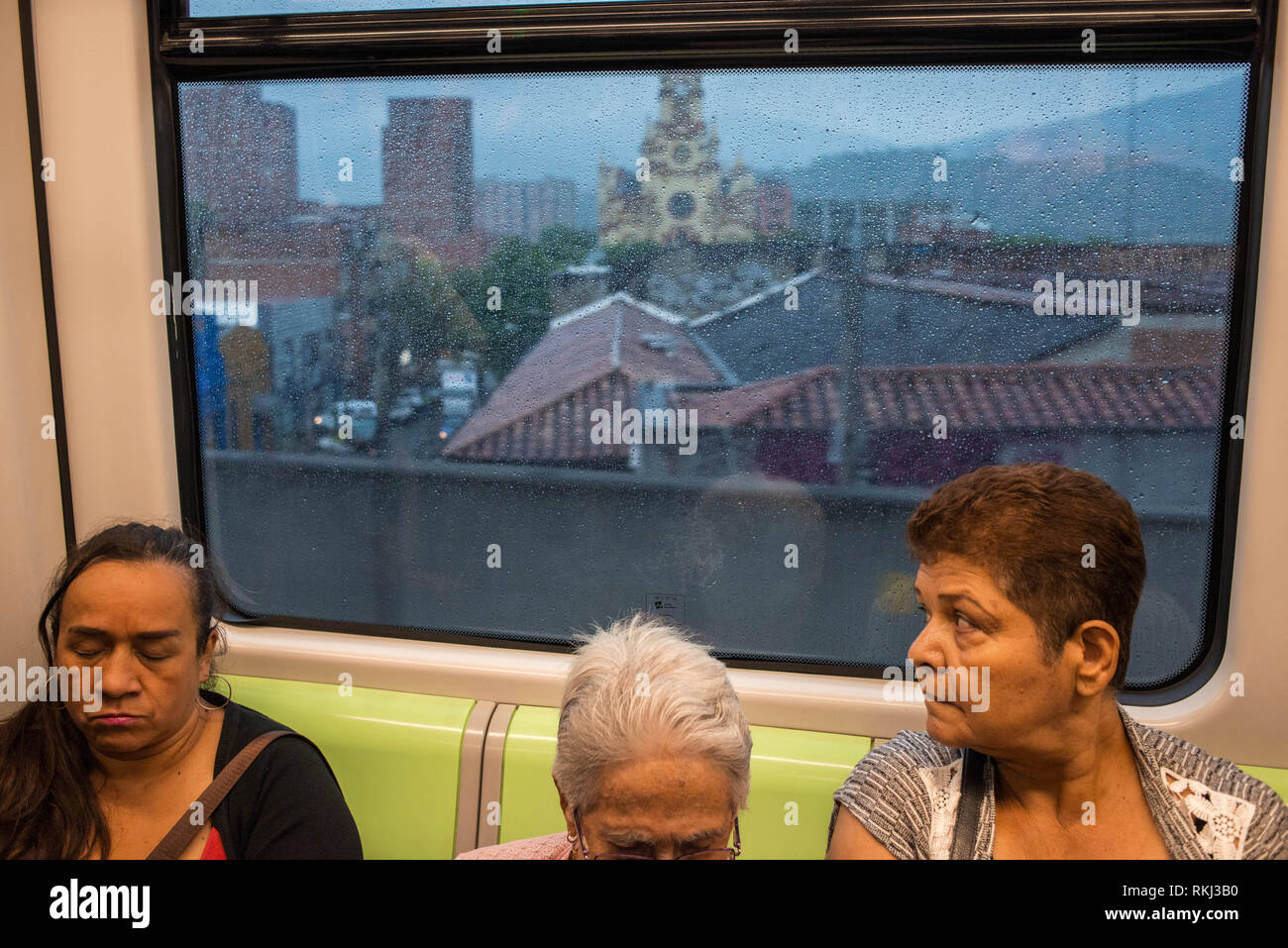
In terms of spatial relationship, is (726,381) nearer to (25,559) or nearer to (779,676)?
(779,676)

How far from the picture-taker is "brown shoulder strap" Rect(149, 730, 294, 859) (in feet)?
5.56

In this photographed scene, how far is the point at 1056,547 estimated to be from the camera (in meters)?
1.37

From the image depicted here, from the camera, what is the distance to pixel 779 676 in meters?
2.20

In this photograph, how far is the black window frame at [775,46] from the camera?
181cm

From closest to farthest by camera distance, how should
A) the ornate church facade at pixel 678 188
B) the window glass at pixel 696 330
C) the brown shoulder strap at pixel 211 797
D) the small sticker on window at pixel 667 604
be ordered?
the brown shoulder strap at pixel 211 797 → the window glass at pixel 696 330 → the ornate church facade at pixel 678 188 → the small sticker on window at pixel 667 604

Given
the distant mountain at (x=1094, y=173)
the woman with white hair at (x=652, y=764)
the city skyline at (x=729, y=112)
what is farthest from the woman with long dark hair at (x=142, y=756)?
the distant mountain at (x=1094, y=173)

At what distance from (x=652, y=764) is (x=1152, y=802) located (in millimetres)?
765

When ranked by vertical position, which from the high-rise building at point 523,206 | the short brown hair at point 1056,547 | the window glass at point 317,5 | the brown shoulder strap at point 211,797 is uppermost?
the window glass at point 317,5

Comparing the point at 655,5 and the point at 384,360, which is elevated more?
the point at 655,5

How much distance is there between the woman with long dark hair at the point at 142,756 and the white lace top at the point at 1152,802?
3.24 ft

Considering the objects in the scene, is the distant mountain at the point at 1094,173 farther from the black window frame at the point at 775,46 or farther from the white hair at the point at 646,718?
the white hair at the point at 646,718

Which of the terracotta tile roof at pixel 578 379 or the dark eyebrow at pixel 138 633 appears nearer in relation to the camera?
the dark eyebrow at pixel 138 633

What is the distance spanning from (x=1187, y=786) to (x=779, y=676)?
919 millimetres

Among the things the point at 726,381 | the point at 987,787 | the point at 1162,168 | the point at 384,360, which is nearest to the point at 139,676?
the point at 384,360
